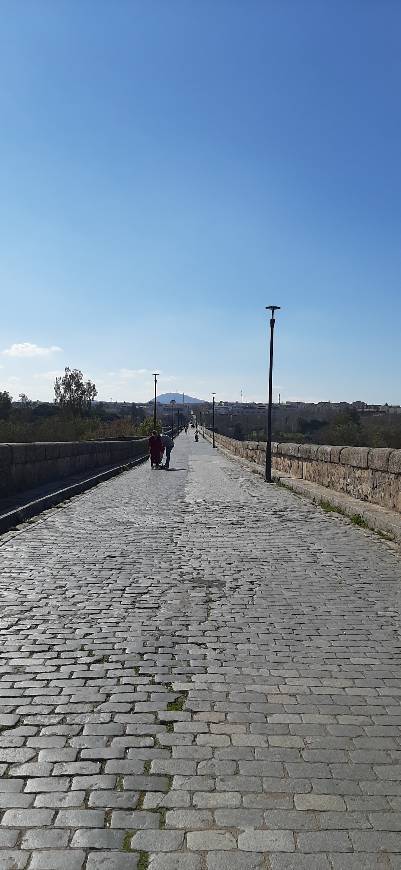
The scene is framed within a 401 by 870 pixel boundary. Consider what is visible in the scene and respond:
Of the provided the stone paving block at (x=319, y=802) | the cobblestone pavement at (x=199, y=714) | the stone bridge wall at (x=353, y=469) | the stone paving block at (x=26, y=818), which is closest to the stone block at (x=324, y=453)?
the stone bridge wall at (x=353, y=469)

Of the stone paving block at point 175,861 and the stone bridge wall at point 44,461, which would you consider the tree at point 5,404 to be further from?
the stone paving block at point 175,861

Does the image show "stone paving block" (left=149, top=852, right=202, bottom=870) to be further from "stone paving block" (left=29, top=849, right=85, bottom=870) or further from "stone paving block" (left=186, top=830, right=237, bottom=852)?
"stone paving block" (left=29, top=849, right=85, bottom=870)

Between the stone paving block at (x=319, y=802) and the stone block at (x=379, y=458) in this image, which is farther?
the stone block at (x=379, y=458)

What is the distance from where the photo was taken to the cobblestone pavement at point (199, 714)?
2.93 m

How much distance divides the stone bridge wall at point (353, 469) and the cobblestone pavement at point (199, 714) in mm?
4458

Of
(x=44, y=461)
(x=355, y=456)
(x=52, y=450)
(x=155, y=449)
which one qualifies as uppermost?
(x=355, y=456)

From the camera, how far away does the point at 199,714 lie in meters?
4.15

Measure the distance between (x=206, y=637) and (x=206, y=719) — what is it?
1.68 metres

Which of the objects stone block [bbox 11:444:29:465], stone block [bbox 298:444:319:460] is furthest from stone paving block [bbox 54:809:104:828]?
stone block [bbox 298:444:319:460]

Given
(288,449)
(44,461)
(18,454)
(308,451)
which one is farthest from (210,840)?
(288,449)

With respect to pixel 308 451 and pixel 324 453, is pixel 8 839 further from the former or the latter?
pixel 308 451

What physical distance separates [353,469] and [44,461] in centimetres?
770

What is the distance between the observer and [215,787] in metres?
3.30

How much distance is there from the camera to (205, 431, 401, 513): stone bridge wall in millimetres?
13320
